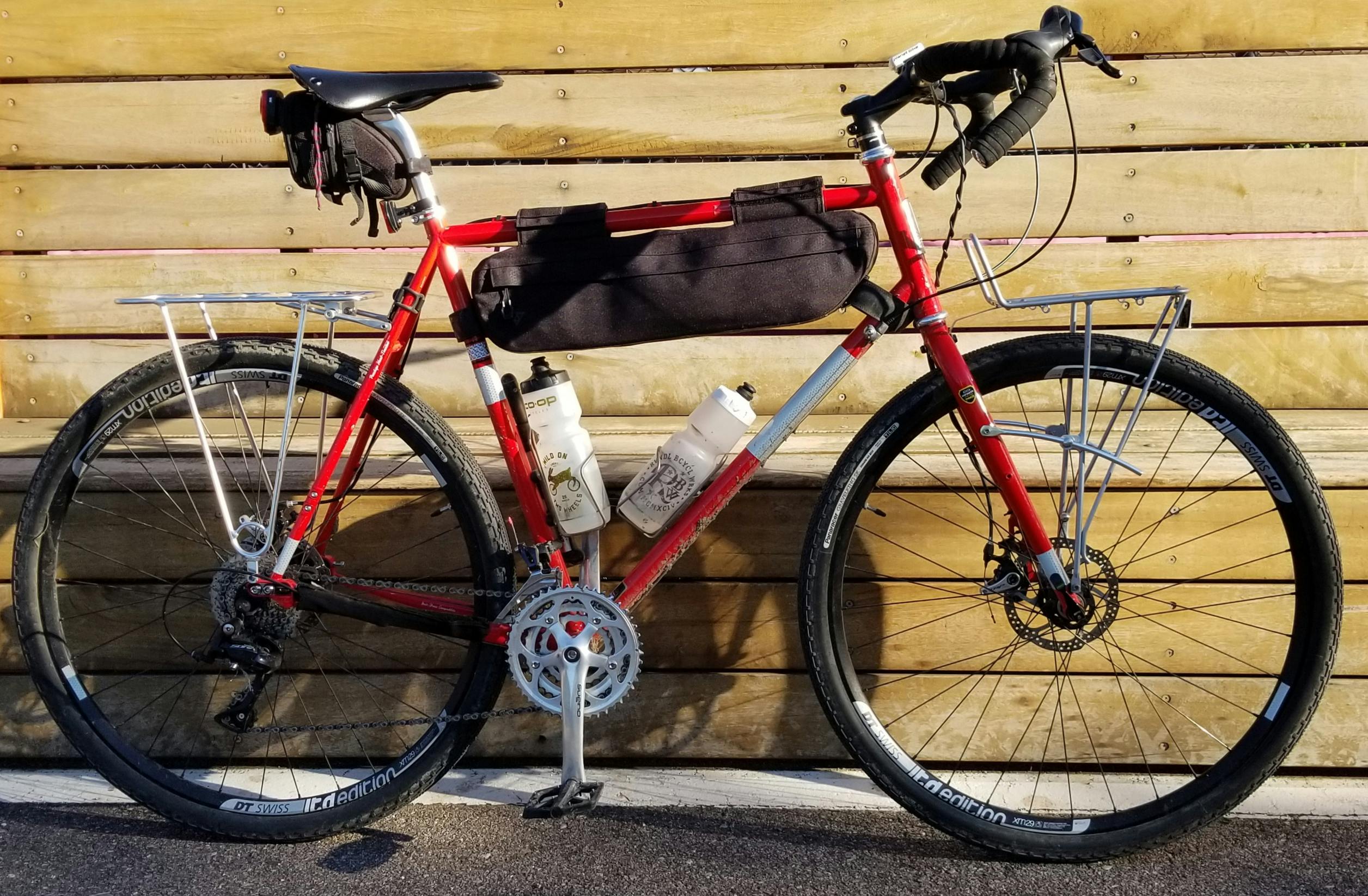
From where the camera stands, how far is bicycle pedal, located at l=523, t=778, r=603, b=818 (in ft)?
6.76

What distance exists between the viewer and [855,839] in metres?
2.23

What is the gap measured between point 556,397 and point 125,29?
1590 millimetres

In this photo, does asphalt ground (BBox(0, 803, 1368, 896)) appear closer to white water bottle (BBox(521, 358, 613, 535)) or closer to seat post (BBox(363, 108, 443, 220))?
white water bottle (BBox(521, 358, 613, 535))

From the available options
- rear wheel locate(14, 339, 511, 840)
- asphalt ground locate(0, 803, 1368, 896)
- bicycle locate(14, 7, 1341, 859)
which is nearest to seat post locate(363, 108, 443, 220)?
bicycle locate(14, 7, 1341, 859)

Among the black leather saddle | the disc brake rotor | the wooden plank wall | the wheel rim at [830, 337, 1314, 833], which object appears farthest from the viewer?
the wooden plank wall

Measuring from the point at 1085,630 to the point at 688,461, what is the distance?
0.93 metres

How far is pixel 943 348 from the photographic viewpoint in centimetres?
206

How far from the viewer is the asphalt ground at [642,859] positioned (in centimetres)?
207

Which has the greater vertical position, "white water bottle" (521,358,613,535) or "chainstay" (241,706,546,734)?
"white water bottle" (521,358,613,535)

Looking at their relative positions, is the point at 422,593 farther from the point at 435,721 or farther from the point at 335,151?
the point at 335,151

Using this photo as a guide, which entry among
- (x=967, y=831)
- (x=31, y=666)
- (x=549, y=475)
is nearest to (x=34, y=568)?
(x=31, y=666)

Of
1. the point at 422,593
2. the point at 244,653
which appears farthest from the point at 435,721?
the point at 244,653

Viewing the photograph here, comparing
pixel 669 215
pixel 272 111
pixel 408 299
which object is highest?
pixel 272 111

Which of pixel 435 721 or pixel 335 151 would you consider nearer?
pixel 335 151
